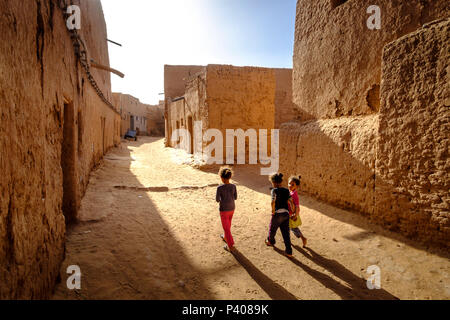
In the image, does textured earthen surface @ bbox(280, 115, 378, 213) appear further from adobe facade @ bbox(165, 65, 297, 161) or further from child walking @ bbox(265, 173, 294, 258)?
adobe facade @ bbox(165, 65, 297, 161)

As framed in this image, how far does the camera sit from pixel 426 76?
271cm

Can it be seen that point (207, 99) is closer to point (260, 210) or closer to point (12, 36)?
point (260, 210)

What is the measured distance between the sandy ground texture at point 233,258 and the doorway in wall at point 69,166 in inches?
9.1

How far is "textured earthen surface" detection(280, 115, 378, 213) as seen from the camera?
3.46 metres

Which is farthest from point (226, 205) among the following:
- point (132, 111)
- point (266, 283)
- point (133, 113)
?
point (133, 113)

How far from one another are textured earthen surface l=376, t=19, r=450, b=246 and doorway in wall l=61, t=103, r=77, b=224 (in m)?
4.32

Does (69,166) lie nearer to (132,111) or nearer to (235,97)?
(235,97)

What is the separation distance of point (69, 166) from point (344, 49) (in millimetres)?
4736

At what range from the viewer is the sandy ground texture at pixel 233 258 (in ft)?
7.01

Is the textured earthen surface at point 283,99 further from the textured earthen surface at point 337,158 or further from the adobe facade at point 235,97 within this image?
the textured earthen surface at point 337,158

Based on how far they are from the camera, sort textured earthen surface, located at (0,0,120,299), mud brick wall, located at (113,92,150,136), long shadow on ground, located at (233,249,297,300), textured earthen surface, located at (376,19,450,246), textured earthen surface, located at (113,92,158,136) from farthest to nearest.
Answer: textured earthen surface, located at (113,92,158,136) < mud brick wall, located at (113,92,150,136) < textured earthen surface, located at (376,19,450,246) < long shadow on ground, located at (233,249,297,300) < textured earthen surface, located at (0,0,120,299)

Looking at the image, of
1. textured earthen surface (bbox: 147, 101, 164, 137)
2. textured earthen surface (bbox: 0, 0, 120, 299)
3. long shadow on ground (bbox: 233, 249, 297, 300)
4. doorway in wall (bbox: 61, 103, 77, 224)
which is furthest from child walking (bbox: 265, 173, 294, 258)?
textured earthen surface (bbox: 147, 101, 164, 137)
